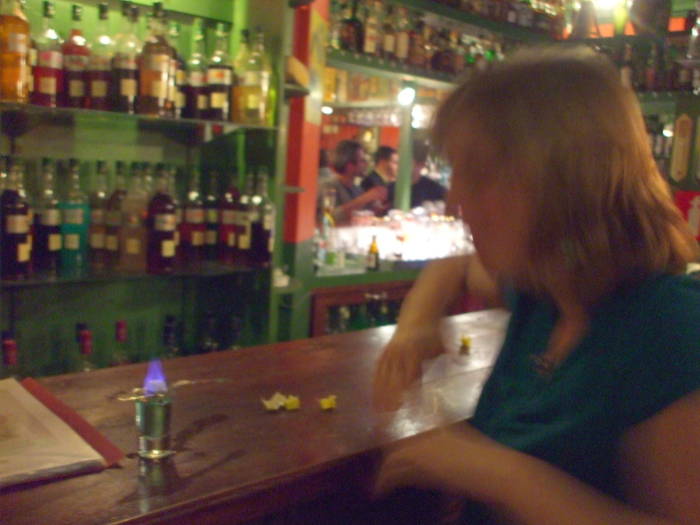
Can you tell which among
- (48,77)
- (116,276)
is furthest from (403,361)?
(48,77)

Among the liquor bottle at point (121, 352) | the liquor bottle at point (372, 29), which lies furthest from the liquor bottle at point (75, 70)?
the liquor bottle at point (372, 29)

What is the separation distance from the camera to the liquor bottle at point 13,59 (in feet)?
6.90

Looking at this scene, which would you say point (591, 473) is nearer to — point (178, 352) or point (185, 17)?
point (178, 352)

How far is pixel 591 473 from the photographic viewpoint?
2.77 feet

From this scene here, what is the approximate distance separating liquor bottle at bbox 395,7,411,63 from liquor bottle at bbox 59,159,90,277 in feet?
6.08

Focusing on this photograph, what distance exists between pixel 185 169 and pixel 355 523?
1856 millimetres

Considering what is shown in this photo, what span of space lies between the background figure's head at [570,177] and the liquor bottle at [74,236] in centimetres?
184

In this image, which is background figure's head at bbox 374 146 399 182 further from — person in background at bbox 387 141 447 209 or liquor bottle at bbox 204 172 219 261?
liquor bottle at bbox 204 172 219 261

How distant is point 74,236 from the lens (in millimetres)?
2420

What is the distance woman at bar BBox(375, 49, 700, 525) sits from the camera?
75cm

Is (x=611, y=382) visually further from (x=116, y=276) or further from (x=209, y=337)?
(x=209, y=337)

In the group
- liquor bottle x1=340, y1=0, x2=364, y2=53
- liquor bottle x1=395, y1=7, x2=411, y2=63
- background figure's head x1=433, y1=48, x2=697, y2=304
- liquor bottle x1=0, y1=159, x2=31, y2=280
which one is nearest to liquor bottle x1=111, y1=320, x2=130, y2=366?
liquor bottle x1=0, y1=159, x2=31, y2=280

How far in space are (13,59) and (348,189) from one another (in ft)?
8.09

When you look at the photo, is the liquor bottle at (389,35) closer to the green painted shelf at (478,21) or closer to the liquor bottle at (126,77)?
the green painted shelf at (478,21)
